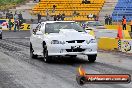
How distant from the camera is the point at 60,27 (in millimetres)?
16234

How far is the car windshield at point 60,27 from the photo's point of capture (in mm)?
16078

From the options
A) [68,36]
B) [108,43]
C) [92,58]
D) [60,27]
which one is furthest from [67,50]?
[108,43]

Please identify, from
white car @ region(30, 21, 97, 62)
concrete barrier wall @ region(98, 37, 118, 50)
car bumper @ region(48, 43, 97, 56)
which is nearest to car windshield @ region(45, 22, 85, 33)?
white car @ region(30, 21, 97, 62)

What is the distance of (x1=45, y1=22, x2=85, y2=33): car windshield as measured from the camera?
16078 mm

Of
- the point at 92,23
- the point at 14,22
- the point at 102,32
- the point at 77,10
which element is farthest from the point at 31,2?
the point at 102,32

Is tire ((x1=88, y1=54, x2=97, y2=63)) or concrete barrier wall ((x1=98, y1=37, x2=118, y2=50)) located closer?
tire ((x1=88, y1=54, x2=97, y2=63))

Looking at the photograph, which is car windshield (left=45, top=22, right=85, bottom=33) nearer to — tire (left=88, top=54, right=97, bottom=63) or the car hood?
the car hood

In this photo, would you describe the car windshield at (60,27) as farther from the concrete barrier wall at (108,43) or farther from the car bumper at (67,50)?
the concrete barrier wall at (108,43)

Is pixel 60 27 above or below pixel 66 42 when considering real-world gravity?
above

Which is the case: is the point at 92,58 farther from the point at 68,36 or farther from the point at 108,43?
the point at 108,43

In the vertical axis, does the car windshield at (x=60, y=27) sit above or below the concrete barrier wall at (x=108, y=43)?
above

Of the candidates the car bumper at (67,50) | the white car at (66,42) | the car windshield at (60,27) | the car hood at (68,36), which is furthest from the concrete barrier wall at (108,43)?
the car bumper at (67,50)

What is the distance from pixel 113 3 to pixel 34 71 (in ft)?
181

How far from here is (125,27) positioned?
4291 centimetres
